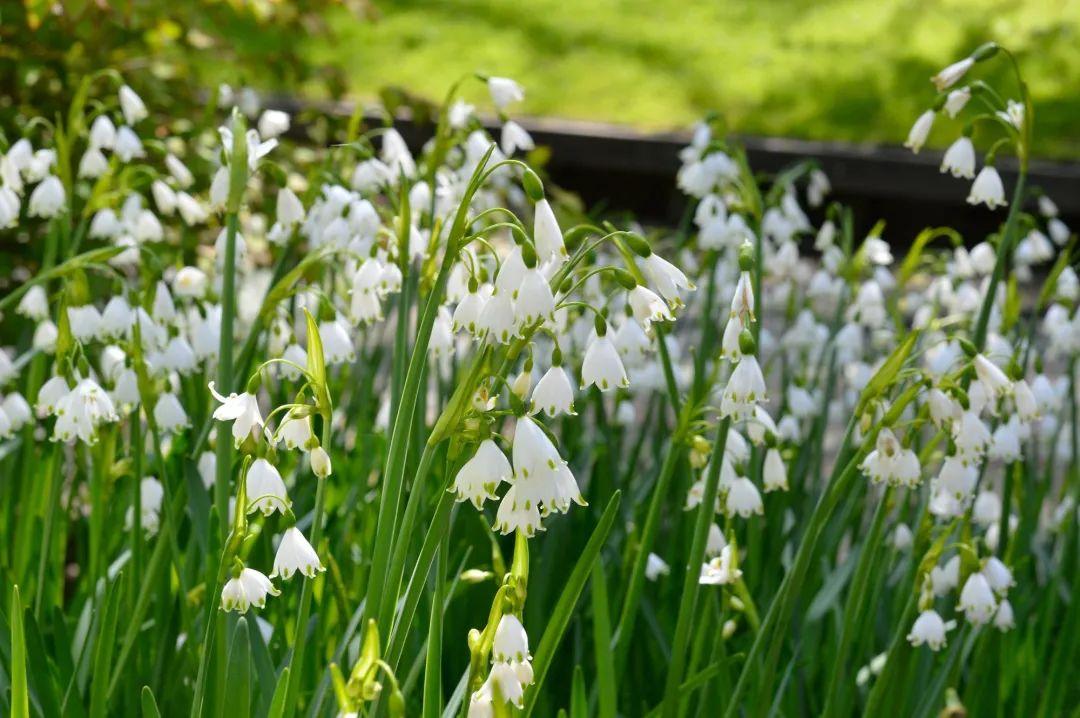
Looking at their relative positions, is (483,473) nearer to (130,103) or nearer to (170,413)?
(170,413)

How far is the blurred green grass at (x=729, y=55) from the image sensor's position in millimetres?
9242

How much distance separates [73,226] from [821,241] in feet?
7.79

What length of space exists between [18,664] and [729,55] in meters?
9.26

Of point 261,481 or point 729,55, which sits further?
point 729,55

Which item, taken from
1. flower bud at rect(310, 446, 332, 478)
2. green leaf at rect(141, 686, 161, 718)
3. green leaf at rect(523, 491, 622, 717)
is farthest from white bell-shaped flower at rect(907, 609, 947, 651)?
green leaf at rect(141, 686, 161, 718)

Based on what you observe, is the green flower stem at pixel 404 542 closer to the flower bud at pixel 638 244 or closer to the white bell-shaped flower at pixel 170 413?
the flower bud at pixel 638 244

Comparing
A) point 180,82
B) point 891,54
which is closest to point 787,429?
point 180,82

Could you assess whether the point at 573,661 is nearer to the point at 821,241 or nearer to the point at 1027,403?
the point at 1027,403

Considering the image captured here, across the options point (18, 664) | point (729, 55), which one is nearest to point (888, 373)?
point (18, 664)

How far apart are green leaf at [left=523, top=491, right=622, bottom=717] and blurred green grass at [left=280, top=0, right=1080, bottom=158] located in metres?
7.61

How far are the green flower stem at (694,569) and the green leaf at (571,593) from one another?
0.28 meters

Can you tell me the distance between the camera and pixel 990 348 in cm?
337

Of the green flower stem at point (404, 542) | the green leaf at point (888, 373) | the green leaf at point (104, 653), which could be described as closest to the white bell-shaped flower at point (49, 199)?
the green leaf at point (104, 653)

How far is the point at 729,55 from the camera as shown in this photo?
10.3 m
